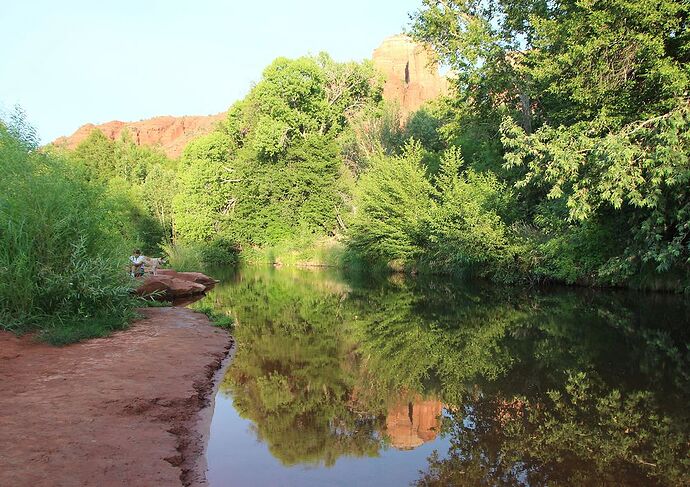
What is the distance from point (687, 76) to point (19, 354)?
16691mm

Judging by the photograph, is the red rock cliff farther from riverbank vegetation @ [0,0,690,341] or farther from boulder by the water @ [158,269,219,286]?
boulder by the water @ [158,269,219,286]

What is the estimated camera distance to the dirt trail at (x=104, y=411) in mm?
4363

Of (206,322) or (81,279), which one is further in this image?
(206,322)

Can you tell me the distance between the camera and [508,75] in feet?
75.1

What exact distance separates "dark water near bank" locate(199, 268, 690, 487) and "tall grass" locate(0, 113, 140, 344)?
120 inches

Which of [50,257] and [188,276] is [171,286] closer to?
[188,276]

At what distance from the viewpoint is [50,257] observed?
33.8 feet

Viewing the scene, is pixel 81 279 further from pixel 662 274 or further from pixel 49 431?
pixel 662 274

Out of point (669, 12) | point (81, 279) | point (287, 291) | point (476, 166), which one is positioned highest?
point (669, 12)

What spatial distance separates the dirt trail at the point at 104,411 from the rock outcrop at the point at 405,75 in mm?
89965

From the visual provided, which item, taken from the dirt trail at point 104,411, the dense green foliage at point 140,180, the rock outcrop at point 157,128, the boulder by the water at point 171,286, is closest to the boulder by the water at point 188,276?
the boulder by the water at point 171,286

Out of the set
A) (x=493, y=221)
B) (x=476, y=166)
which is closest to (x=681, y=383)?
(x=493, y=221)

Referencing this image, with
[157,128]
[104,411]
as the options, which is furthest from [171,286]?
[157,128]

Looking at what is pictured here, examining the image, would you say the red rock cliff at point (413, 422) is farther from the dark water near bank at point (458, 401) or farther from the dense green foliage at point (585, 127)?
the dense green foliage at point (585, 127)
